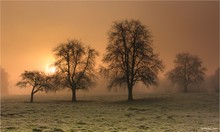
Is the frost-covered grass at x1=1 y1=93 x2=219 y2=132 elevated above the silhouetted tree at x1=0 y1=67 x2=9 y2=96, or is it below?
below

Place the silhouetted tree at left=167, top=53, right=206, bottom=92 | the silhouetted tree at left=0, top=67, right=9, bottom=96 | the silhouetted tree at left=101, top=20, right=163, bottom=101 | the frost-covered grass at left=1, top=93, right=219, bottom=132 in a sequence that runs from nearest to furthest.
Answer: the frost-covered grass at left=1, top=93, right=219, bottom=132, the silhouetted tree at left=101, top=20, right=163, bottom=101, the silhouetted tree at left=167, top=53, right=206, bottom=92, the silhouetted tree at left=0, top=67, right=9, bottom=96

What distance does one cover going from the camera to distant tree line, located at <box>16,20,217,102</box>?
174ft

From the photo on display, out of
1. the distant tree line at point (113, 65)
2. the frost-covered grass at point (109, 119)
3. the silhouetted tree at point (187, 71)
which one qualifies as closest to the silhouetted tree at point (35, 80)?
the distant tree line at point (113, 65)

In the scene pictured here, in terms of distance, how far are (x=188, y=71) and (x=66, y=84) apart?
4446 cm

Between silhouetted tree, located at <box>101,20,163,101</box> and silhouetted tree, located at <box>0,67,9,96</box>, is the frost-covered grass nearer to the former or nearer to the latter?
silhouetted tree, located at <box>101,20,163,101</box>

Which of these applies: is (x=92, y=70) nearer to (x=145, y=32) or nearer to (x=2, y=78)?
(x=145, y=32)

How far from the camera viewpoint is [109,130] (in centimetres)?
2092

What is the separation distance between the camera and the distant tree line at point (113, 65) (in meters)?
53.1

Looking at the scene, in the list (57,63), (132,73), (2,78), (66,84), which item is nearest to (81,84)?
(66,84)

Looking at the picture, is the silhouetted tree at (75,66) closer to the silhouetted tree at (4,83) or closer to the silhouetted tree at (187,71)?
the silhouetted tree at (187,71)

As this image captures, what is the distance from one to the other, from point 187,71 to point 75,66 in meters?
42.0

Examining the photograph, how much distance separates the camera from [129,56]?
178 feet

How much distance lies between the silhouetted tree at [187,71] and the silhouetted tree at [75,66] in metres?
37.0

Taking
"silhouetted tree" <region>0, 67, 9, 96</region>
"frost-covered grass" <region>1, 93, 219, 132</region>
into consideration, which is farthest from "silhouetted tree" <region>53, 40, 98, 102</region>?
"silhouetted tree" <region>0, 67, 9, 96</region>
